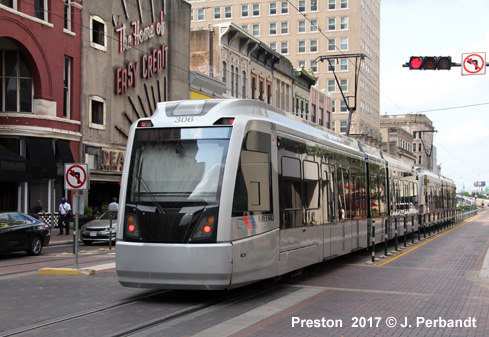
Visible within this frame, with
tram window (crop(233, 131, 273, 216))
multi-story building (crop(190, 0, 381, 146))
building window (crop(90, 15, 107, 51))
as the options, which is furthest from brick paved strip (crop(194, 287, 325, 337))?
multi-story building (crop(190, 0, 381, 146))

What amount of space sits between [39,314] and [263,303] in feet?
11.1

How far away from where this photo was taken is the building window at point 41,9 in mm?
29305

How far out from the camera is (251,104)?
10.7 meters

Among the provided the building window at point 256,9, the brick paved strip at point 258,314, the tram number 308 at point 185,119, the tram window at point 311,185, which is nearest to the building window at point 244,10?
the building window at point 256,9

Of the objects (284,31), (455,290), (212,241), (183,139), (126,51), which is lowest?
(455,290)

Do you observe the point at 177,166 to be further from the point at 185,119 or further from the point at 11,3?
the point at 11,3

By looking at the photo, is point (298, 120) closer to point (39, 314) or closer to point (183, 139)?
point (183, 139)

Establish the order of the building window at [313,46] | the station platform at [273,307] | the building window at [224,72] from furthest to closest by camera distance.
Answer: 1. the building window at [313,46]
2. the building window at [224,72]
3. the station platform at [273,307]

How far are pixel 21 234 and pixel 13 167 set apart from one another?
31.8 ft

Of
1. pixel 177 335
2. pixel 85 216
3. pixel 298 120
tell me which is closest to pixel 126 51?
pixel 85 216

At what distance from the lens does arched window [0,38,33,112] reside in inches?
1125

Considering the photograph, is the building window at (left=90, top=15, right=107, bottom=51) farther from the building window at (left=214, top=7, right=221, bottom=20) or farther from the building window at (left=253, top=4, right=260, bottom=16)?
the building window at (left=253, top=4, right=260, bottom=16)

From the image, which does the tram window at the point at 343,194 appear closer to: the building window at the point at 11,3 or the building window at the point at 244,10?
the building window at the point at 11,3

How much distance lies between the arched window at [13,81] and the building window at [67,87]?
2.15m
